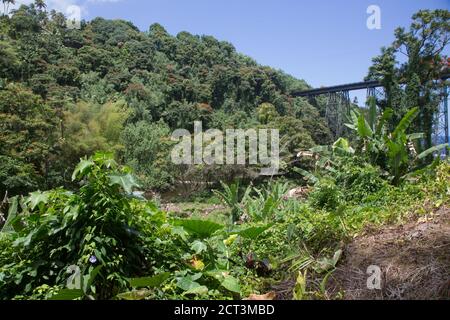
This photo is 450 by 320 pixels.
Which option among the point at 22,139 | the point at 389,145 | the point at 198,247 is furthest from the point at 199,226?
the point at 22,139

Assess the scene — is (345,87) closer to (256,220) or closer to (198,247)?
(256,220)

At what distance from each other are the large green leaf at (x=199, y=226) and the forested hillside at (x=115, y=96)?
14000mm

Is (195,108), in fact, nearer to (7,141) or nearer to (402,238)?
(7,141)

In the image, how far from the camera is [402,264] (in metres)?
2.31

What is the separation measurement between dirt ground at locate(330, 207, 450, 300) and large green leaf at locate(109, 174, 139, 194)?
1131 mm

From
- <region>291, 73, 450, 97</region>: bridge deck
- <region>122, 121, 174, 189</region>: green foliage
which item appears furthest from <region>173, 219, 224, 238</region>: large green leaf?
<region>122, 121, 174, 189</region>: green foliage

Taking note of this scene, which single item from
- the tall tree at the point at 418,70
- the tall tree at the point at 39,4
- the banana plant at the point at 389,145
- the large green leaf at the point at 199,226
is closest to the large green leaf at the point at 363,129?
the banana plant at the point at 389,145

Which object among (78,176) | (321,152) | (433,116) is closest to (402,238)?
(78,176)

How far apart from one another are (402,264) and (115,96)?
84.8ft

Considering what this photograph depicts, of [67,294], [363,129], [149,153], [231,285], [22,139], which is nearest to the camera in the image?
[67,294]

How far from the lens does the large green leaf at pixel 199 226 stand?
231 cm

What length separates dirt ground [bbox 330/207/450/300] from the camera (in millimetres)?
2090

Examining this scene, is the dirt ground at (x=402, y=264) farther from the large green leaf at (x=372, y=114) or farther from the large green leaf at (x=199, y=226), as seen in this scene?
the large green leaf at (x=372, y=114)
